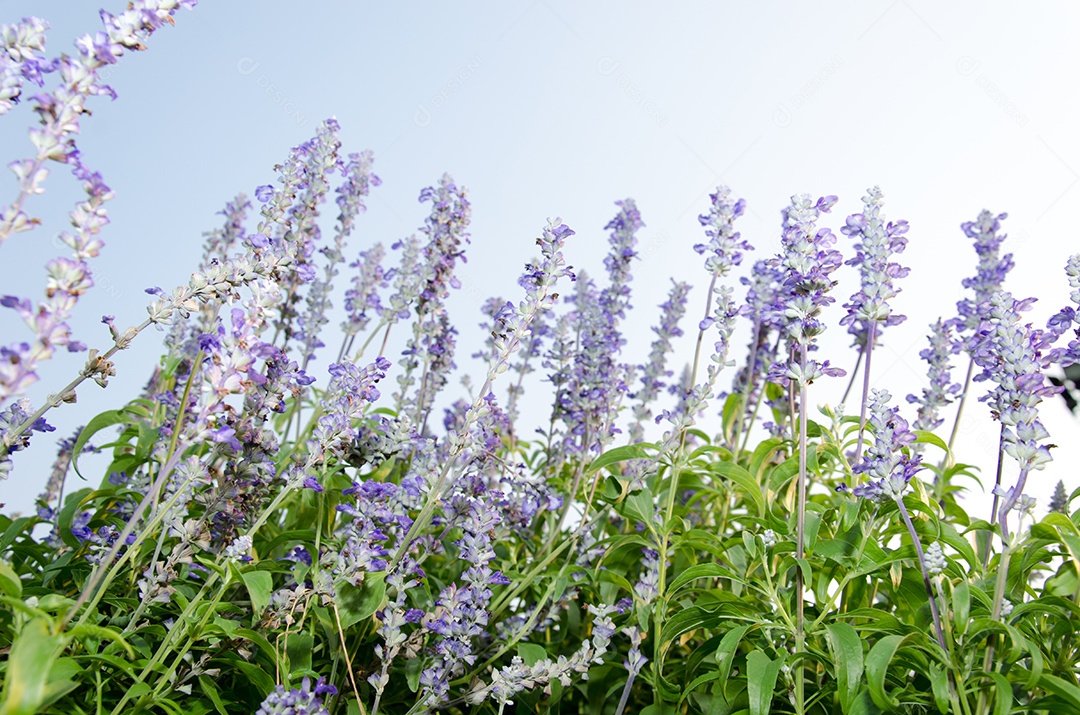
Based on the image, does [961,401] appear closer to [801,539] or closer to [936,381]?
[936,381]

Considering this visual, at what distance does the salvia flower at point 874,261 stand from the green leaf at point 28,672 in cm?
188

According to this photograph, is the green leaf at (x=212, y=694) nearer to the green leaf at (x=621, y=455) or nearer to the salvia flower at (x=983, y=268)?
the green leaf at (x=621, y=455)

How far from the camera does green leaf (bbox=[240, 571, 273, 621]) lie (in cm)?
180

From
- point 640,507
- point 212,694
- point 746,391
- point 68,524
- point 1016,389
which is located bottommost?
point 212,694

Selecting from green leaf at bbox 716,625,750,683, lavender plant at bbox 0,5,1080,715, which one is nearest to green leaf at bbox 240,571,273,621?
lavender plant at bbox 0,5,1080,715

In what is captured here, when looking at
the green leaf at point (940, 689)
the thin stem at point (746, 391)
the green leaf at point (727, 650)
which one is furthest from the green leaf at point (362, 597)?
the thin stem at point (746, 391)

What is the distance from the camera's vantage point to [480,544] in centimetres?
210

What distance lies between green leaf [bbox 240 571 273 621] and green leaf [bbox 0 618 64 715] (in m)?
0.59

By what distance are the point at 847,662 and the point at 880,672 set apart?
0.11 metres

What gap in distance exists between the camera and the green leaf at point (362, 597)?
196cm

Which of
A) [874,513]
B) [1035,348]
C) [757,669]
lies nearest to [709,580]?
[874,513]

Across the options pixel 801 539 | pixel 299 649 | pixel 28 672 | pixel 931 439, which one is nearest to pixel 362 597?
pixel 299 649

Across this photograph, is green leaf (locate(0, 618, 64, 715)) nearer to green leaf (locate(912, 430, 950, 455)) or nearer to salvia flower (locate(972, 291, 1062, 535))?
salvia flower (locate(972, 291, 1062, 535))

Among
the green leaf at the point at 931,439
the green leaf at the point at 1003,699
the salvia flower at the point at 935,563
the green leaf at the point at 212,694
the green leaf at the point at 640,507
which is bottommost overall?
the green leaf at the point at 212,694
